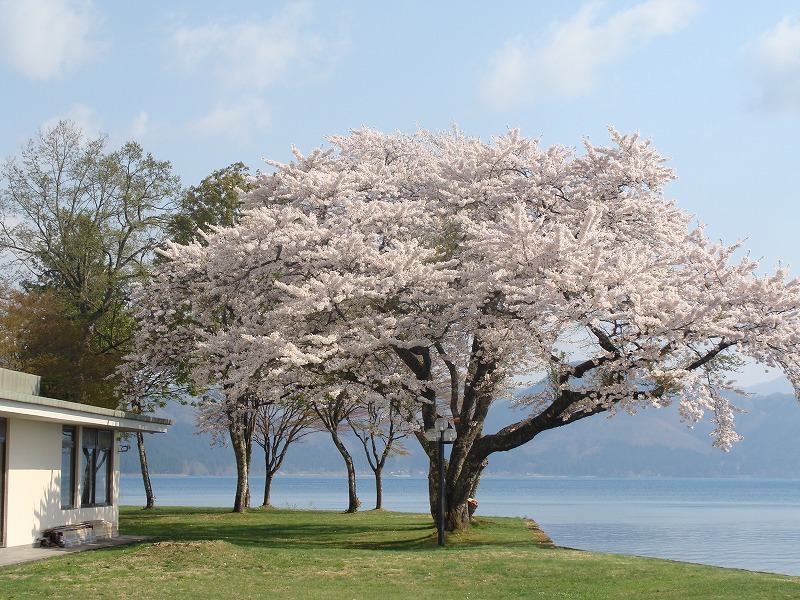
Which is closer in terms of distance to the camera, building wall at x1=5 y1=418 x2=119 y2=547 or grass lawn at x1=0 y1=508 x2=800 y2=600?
grass lawn at x1=0 y1=508 x2=800 y2=600

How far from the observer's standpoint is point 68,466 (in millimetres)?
20938

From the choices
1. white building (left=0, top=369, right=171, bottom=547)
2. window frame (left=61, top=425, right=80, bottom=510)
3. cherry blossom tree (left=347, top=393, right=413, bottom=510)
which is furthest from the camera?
cherry blossom tree (left=347, top=393, right=413, bottom=510)

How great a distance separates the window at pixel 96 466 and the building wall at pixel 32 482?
982mm

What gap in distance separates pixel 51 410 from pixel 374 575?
23.3ft

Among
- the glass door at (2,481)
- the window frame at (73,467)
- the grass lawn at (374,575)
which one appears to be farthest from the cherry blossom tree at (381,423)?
the glass door at (2,481)

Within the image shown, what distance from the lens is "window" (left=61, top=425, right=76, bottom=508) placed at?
20609 mm

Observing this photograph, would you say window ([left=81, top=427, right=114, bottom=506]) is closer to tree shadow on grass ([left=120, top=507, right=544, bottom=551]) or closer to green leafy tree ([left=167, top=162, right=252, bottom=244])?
tree shadow on grass ([left=120, top=507, right=544, bottom=551])

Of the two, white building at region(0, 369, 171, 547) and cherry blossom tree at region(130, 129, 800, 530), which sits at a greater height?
cherry blossom tree at region(130, 129, 800, 530)

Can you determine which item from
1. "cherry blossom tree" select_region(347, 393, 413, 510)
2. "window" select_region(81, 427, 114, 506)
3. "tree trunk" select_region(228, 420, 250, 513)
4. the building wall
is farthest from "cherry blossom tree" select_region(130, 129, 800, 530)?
"tree trunk" select_region(228, 420, 250, 513)

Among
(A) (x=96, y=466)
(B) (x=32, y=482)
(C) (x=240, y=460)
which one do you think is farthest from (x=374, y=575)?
(C) (x=240, y=460)

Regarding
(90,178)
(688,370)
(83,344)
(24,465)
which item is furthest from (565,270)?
(90,178)

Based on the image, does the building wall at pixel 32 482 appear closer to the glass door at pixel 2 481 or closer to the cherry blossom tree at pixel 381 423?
the glass door at pixel 2 481

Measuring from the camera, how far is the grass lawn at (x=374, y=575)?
47.3 ft

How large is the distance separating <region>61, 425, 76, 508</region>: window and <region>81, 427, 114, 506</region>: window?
0.50 metres
